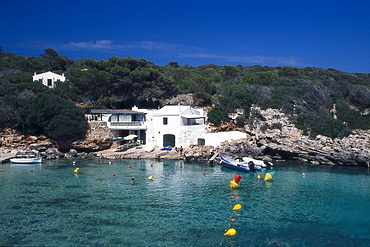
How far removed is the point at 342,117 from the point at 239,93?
15.9 meters

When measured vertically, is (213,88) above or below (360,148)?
above

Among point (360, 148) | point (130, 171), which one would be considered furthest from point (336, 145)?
point (130, 171)

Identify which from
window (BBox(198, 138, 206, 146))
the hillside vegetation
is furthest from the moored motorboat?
the hillside vegetation

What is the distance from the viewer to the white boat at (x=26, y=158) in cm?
3556

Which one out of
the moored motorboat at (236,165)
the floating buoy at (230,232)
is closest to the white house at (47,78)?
the moored motorboat at (236,165)

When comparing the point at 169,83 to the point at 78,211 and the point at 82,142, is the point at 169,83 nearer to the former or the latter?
the point at 82,142

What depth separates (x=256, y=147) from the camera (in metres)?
39.9

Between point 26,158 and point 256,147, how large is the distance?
28548mm

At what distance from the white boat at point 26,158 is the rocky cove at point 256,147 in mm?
2005

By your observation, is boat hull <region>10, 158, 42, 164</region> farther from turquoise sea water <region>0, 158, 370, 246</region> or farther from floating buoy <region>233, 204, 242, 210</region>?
floating buoy <region>233, 204, 242, 210</region>

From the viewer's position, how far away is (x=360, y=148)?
3562 centimetres

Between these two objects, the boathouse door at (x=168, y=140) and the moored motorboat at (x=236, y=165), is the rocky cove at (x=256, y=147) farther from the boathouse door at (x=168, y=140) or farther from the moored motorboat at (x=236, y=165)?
the moored motorboat at (x=236, y=165)

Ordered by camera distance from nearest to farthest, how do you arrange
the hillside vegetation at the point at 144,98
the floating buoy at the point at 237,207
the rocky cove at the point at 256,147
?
the floating buoy at the point at 237,207 → the rocky cove at the point at 256,147 → the hillside vegetation at the point at 144,98

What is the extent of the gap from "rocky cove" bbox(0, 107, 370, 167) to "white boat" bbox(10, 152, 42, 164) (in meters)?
2.01
